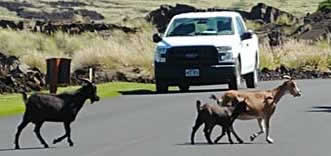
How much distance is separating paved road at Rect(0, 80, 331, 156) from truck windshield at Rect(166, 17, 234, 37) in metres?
3.21

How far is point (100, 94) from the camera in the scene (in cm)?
2822

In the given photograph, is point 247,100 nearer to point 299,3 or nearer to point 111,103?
point 111,103

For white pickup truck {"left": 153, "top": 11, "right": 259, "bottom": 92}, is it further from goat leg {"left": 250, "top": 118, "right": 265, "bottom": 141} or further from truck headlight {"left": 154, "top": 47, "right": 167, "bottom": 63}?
goat leg {"left": 250, "top": 118, "right": 265, "bottom": 141}

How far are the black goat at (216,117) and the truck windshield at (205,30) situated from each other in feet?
41.4

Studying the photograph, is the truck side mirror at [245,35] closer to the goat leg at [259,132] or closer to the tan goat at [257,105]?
the goat leg at [259,132]

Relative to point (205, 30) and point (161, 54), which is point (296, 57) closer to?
point (205, 30)

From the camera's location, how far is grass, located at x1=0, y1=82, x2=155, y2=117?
78.2 ft

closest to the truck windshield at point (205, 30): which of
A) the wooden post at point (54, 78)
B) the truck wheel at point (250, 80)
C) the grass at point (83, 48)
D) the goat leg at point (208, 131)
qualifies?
the truck wheel at point (250, 80)

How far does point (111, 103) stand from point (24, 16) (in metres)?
76.7

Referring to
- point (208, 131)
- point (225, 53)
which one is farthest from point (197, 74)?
point (208, 131)

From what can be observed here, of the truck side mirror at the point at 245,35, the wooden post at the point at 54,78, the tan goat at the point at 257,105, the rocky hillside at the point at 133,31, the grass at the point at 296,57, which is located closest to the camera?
the tan goat at the point at 257,105

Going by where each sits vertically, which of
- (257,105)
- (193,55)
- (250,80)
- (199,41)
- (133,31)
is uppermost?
(133,31)

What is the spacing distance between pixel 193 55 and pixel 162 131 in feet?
32.6

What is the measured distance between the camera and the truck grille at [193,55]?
94.9ft
